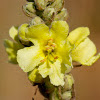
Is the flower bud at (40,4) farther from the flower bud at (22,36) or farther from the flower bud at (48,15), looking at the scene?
the flower bud at (22,36)

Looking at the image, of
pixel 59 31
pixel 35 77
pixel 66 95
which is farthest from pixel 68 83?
pixel 59 31

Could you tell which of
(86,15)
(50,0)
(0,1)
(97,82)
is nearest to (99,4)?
(86,15)

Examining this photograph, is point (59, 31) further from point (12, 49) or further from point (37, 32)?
point (12, 49)

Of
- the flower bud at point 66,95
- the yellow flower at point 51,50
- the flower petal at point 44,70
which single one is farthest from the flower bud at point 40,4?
the flower bud at point 66,95

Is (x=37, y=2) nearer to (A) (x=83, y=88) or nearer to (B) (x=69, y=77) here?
(B) (x=69, y=77)

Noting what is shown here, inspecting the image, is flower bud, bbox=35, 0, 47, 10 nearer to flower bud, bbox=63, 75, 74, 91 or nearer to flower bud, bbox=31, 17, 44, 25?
flower bud, bbox=31, 17, 44, 25

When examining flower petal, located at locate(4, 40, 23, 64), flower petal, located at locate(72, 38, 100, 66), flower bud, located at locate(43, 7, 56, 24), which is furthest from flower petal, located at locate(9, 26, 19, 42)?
flower petal, located at locate(72, 38, 100, 66)
